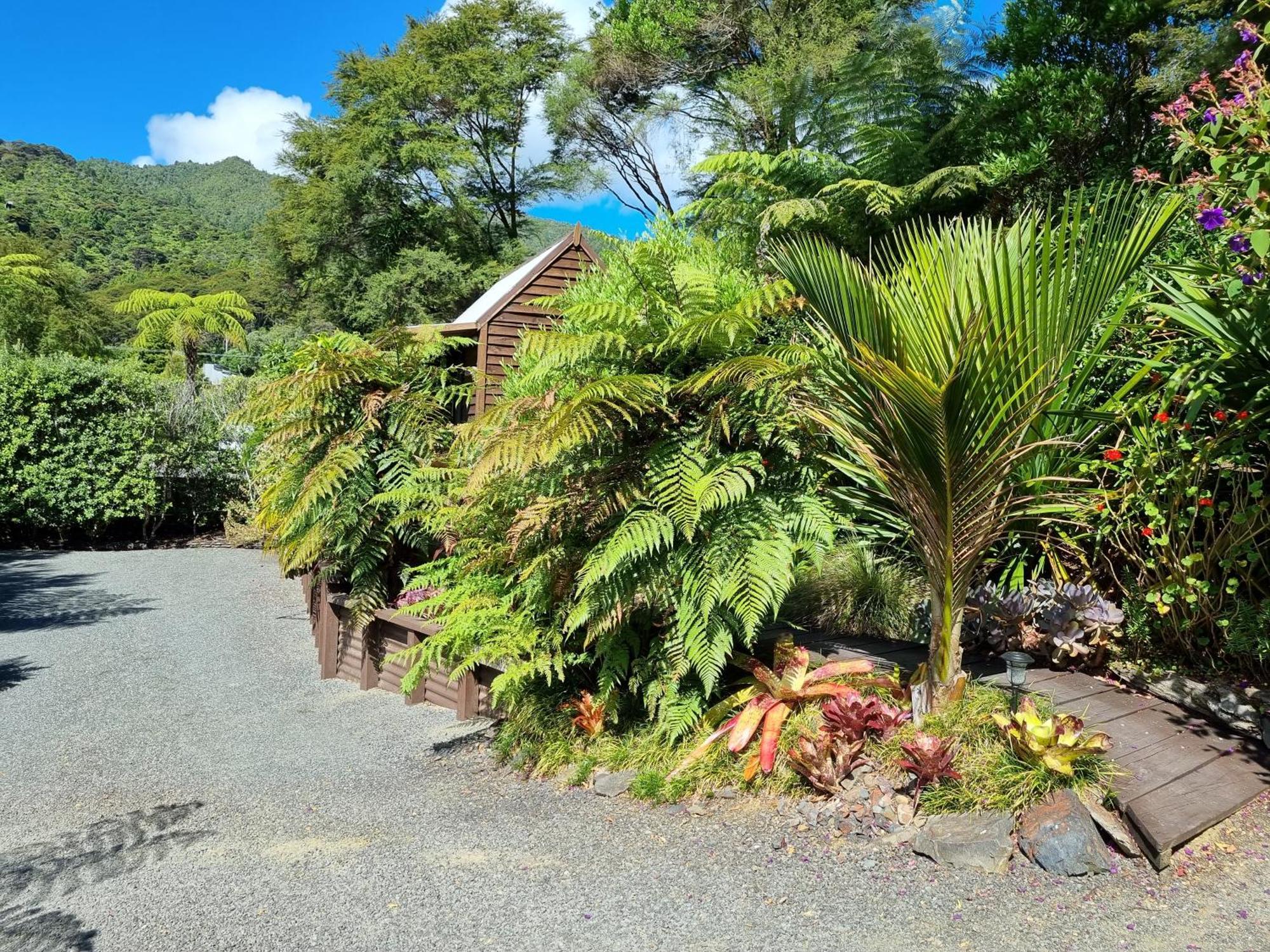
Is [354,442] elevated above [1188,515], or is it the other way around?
[354,442]

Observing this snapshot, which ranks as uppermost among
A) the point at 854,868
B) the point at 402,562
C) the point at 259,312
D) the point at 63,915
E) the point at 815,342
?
the point at 259,312

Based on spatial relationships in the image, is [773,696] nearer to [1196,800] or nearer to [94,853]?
[1196,800]

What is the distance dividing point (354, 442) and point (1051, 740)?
4.37 meters

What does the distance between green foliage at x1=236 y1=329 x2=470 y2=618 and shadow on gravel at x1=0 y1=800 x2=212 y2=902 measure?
200 centimetres

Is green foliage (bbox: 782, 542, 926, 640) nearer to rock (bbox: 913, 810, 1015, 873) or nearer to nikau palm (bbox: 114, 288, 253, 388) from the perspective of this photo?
rock (bbox: 913, 810, 1015, 873)

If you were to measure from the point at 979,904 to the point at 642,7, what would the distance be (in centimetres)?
1562

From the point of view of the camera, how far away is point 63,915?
2.92 m

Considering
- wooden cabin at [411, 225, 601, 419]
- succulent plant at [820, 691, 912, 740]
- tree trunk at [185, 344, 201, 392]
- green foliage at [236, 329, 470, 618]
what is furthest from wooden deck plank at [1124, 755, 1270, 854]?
tree trunk at [185, 344, 201, 392]

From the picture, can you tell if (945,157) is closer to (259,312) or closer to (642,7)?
(642,7)

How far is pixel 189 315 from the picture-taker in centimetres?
1741

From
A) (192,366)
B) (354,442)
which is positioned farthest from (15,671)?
(192,366)

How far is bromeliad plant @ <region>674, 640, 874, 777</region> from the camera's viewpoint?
3308 millimetres

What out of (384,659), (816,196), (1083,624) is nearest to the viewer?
(1083,624)

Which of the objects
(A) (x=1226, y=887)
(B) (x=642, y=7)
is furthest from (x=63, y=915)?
(B) (x=642, y=7)
